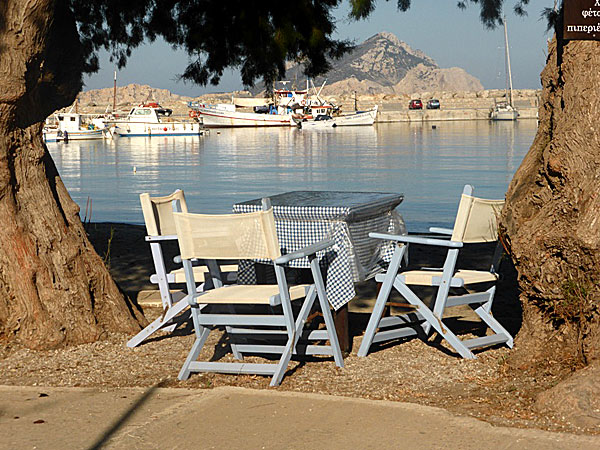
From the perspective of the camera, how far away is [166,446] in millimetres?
3729

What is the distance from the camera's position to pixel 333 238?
16.9 ft

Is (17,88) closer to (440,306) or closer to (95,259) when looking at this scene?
(95,259)

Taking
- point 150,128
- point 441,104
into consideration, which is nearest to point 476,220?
point 150,128

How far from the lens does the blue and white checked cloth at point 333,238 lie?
517 cm

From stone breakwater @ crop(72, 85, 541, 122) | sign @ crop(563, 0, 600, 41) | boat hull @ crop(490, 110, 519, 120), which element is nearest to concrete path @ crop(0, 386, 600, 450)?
sign @ crop(563, 0, 600, 41)

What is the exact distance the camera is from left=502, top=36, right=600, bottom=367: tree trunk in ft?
14.4

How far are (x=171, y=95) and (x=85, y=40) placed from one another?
181 meters

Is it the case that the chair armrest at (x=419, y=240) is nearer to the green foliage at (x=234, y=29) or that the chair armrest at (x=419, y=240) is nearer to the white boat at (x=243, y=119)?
the green foliage at (x=234, y=29)

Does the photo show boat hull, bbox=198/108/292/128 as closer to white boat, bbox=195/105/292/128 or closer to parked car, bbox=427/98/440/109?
white boat, bbox=195/105/292/128

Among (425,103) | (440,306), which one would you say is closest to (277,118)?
(425,103)

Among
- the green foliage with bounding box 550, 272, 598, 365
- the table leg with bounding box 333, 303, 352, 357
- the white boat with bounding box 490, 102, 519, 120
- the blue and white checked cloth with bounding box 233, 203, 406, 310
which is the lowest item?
the table leg with bounding box 333, 303, 352, 357

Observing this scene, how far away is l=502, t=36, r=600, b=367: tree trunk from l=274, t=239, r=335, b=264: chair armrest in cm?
104

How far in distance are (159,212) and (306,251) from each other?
1.66m

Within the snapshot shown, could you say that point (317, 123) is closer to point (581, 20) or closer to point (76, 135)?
point (76, 135)
